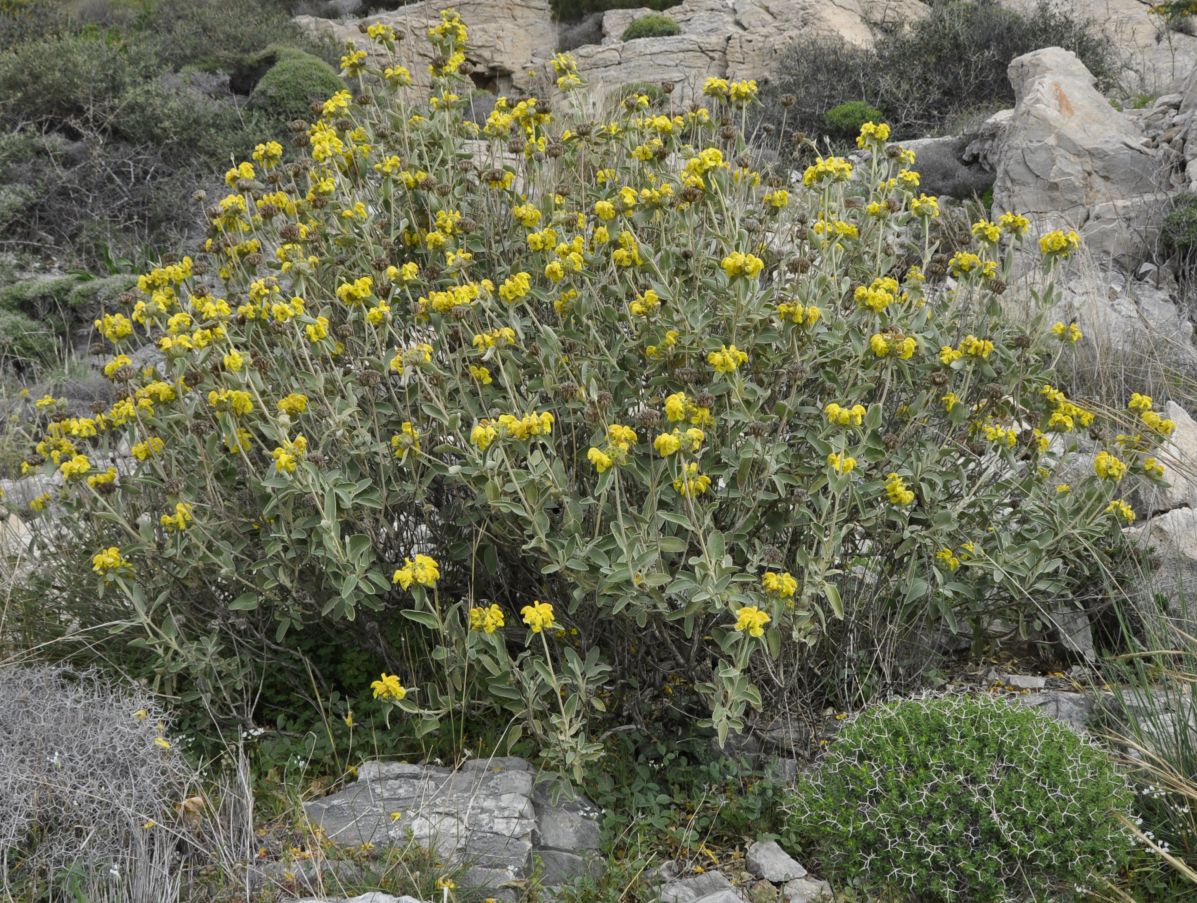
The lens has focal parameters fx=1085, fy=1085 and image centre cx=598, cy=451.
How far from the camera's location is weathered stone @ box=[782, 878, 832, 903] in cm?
276

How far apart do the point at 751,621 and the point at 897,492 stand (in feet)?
2.10

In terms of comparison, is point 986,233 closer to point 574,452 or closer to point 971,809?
point 574,452

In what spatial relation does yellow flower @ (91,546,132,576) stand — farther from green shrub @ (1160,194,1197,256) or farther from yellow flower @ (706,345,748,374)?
green shrub @ (1160,194,1197,256)

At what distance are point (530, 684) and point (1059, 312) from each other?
4049 mm

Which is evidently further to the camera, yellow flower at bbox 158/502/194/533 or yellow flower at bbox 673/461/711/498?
yellow flower at bbox 158/502/194/533

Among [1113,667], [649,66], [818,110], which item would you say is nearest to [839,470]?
[1113,667]

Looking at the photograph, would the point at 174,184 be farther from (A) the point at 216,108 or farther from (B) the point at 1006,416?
(B) the point at 1006,416

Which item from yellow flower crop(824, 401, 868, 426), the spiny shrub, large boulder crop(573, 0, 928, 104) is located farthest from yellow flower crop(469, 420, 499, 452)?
large boulder crop(573, 0, 928, 104)

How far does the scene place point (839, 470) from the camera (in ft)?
8.89

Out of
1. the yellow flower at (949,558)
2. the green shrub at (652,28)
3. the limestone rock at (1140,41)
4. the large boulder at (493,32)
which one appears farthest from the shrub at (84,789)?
the green shrub at (652,28)

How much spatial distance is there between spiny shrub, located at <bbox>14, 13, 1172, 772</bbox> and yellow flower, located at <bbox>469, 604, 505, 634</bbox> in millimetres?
11

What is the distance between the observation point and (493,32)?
16297mm

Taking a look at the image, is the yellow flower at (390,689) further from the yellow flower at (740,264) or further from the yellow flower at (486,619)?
the yellow flower at (740,264)

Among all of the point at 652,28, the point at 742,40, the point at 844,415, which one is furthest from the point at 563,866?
the point at 652,28
